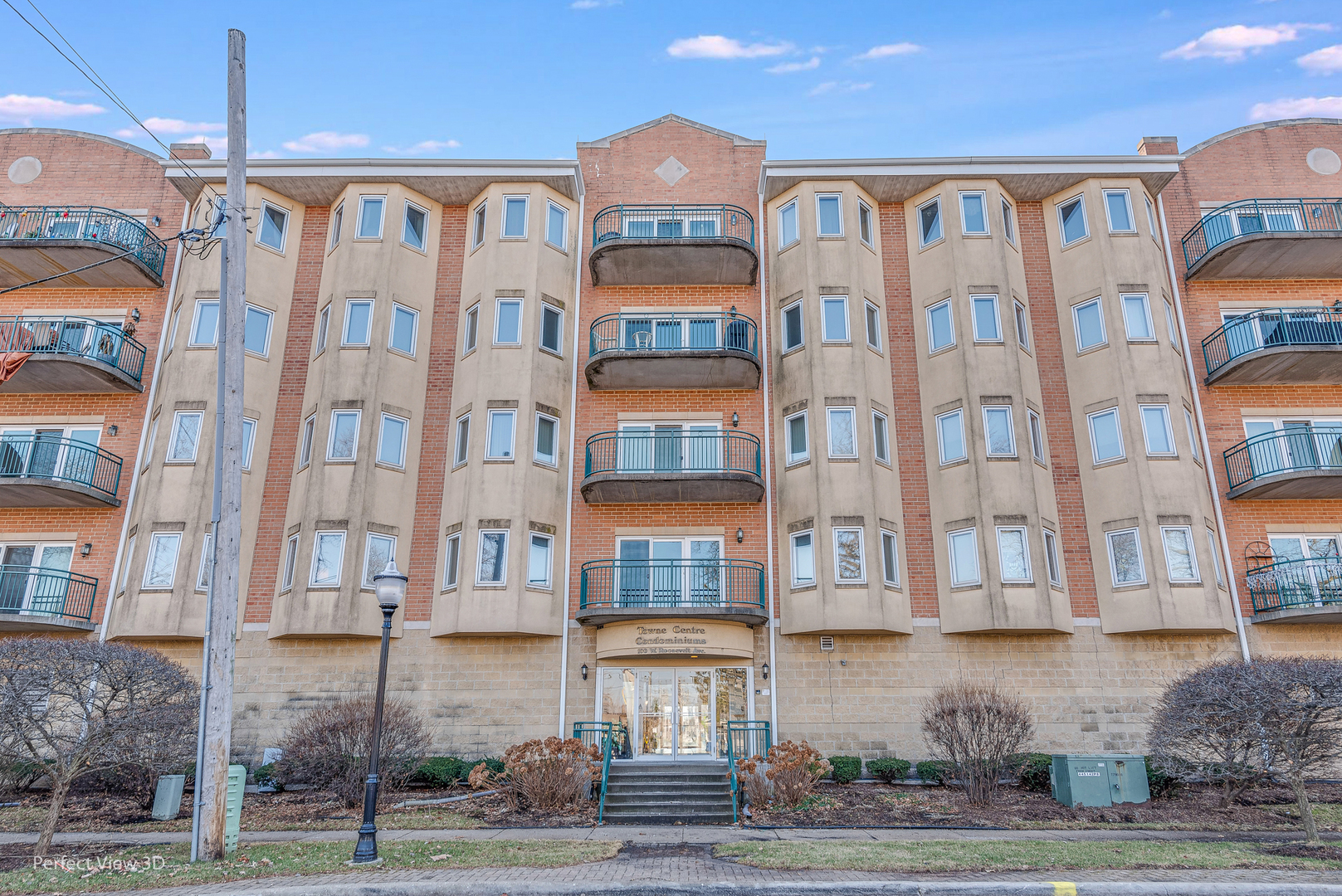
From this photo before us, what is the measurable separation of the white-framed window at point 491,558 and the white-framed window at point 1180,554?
48.1 ft

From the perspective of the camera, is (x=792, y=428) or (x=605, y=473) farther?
(x=792, y=428)

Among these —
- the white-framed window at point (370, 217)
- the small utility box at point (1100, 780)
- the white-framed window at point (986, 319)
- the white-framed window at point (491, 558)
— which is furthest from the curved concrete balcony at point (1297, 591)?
the white-framed window at point (370, 217)

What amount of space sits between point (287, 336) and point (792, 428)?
43.1ft

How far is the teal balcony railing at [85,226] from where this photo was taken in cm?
2273

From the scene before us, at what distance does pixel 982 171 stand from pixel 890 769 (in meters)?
15.1

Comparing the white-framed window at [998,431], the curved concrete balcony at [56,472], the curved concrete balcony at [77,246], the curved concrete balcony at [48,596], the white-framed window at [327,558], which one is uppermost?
the curved concrete balcony at [77,246]

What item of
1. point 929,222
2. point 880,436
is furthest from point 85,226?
point 929,222

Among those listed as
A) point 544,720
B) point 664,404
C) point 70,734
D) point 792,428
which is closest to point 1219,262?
point 792,428

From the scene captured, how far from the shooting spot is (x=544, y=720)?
19562 mm

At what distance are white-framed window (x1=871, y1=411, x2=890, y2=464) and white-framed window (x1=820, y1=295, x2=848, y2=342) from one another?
208cm

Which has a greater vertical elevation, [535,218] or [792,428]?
[535,218]

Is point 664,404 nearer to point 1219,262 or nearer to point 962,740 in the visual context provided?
point 962,740

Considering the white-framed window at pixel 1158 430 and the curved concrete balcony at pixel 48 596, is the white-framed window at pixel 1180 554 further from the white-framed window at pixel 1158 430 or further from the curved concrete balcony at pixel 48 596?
the curved concrete balcony at pixel 48 596

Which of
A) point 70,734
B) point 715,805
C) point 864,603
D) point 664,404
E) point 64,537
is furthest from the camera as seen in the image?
point 664,404
